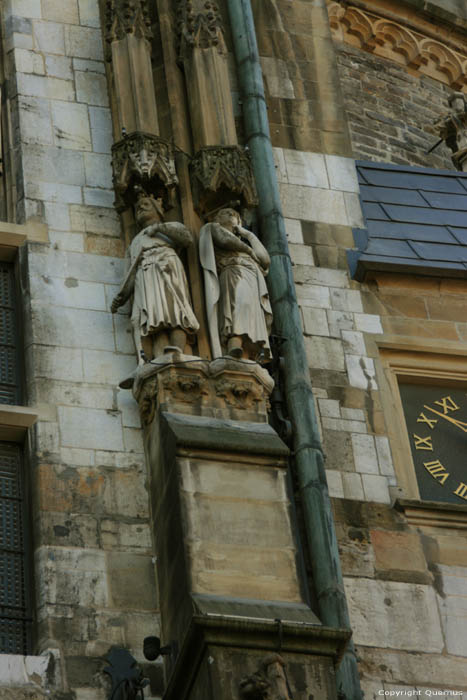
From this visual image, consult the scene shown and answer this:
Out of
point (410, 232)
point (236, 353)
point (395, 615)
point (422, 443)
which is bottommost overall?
point (395, 615)

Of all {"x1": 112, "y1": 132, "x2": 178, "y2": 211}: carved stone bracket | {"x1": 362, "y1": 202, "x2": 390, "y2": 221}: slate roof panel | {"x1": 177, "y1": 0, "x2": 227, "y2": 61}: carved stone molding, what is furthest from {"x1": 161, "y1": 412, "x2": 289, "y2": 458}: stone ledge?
{"x1": 177, "y1": 0, "x2": 227, "y2": 61}: carved stone molding

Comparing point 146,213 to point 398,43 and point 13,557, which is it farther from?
point 398,43

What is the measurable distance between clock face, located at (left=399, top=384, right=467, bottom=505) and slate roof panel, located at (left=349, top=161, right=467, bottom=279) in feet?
3.79

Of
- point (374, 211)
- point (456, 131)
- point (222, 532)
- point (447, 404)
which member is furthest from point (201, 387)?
point (456, 131)

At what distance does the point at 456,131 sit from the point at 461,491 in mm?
5584

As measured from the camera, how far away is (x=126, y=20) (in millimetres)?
16594

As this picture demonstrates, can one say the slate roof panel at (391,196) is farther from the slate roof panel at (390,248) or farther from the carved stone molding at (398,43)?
the carved stone molding at (398,43)

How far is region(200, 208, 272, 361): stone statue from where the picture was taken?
47.5 ft

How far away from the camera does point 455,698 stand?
13.7 meters

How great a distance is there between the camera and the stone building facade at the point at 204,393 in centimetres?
1285

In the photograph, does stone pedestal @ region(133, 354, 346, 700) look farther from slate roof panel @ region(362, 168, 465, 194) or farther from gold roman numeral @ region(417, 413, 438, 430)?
Result: slate roof panel @ region(362, 168, 465, 194)

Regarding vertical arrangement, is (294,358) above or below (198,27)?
below

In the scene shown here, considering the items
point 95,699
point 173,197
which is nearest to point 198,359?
point 173,197

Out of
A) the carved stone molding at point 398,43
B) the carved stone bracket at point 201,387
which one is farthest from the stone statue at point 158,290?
the carved stone molding at point 398,43
